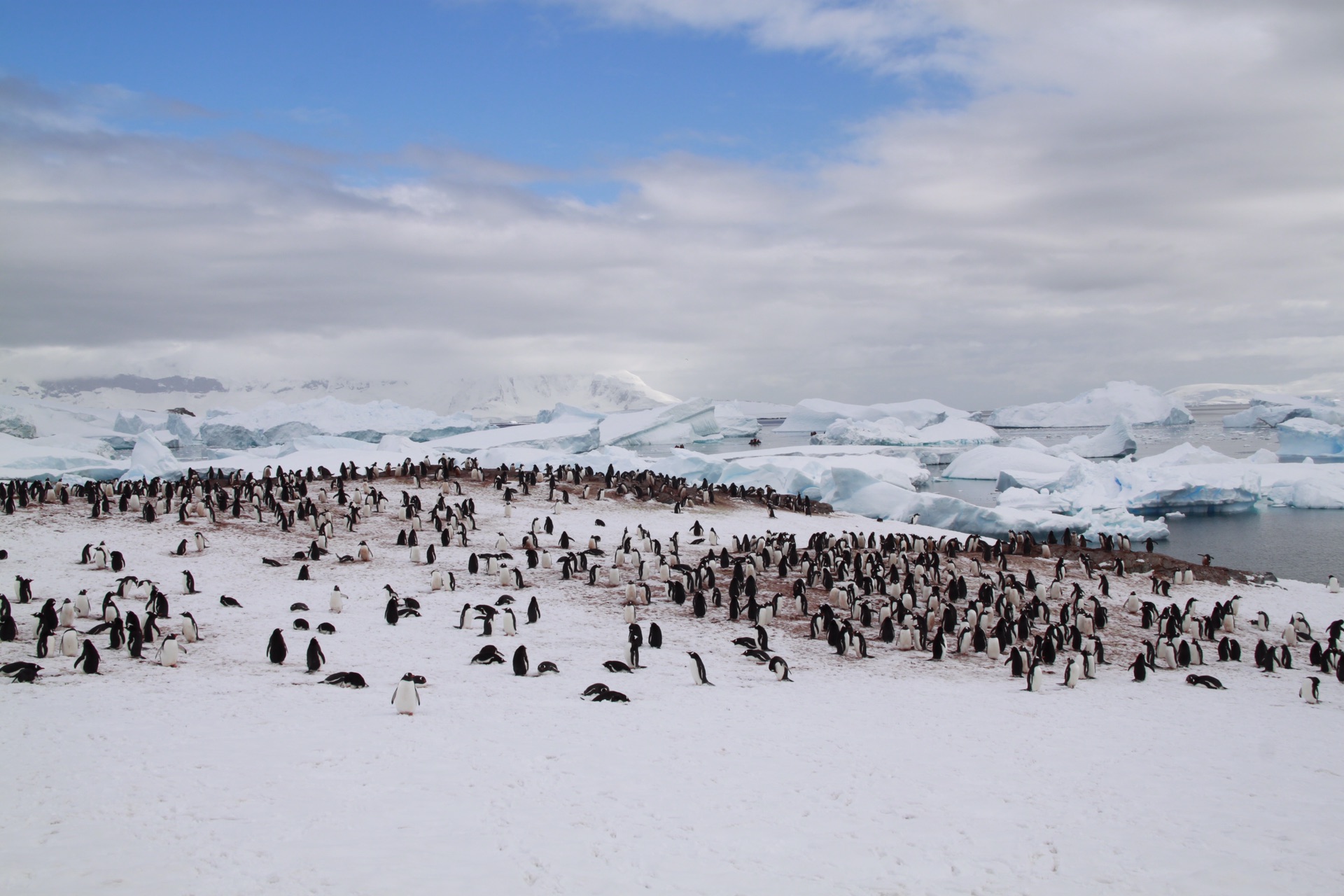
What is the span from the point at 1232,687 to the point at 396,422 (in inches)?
2100

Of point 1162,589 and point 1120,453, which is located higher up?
point 1120,453

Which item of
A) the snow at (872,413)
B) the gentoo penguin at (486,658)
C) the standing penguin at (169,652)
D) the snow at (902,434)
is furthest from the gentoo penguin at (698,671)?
the snow at (872,413)

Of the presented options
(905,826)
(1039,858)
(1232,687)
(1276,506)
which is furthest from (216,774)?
(1276,506)

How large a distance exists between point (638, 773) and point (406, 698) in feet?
7.44

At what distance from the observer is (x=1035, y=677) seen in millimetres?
10305

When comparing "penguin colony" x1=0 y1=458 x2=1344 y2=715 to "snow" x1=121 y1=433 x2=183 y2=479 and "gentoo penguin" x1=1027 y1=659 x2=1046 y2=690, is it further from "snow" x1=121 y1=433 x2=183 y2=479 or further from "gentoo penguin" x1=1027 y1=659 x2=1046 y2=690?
"snow" x1=121 y1=433 x2=183 y2=479

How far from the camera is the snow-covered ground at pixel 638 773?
17.1ft

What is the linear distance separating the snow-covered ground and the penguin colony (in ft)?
0.77

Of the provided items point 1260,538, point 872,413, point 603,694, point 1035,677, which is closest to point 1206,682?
point 1035,677

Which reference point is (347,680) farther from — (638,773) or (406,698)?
(638,773)

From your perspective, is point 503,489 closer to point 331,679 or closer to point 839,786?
point 331,679

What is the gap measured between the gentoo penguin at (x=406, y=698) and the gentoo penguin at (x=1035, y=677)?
679 centimetres

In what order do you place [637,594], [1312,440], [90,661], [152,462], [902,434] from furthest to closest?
→ [902,434]
[1312,440]
[152,462]
[637,594]
[90,661]

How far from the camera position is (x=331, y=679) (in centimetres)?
863
